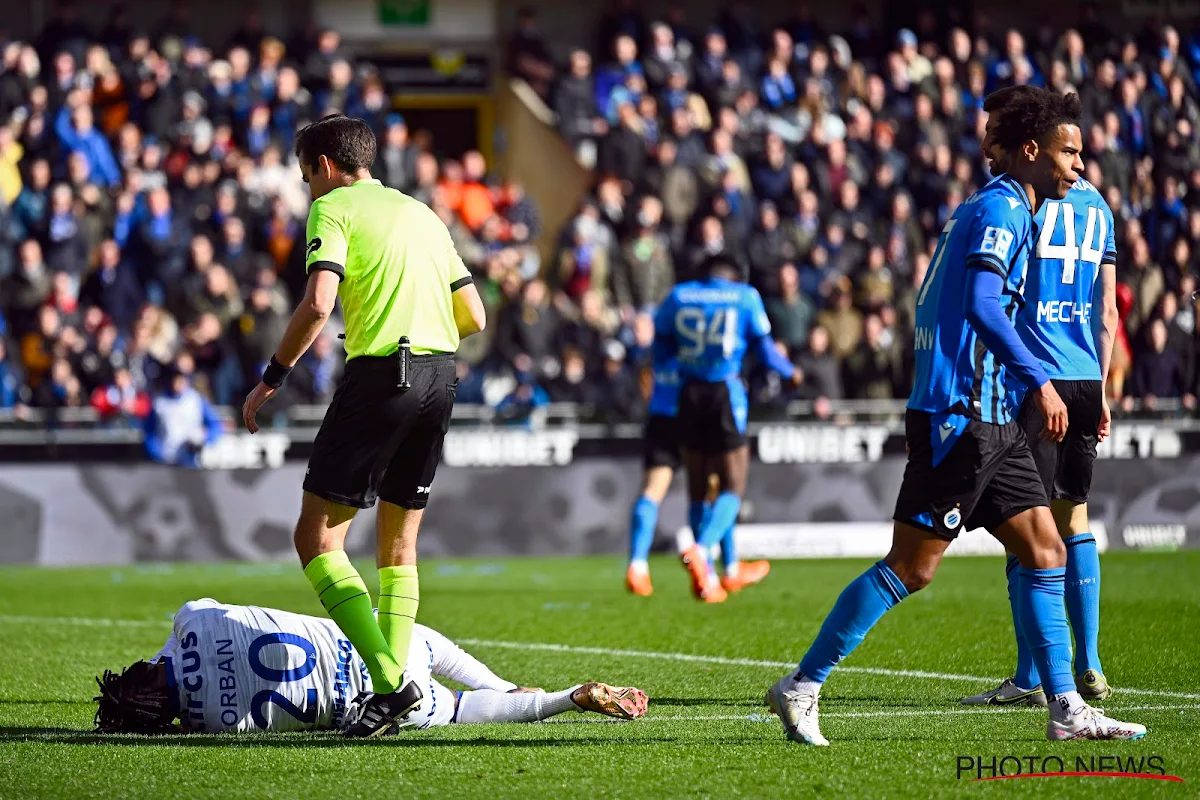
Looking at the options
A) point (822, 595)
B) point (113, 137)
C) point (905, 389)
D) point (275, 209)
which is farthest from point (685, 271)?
point (822, 595)

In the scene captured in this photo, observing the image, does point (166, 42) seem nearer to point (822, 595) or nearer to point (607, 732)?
point (822, 595)

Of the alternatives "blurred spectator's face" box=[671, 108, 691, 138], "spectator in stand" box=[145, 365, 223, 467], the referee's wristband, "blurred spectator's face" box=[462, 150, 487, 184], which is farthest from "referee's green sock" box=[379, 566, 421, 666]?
"blurred spectator's face" box=[671, 108, 691, 138]

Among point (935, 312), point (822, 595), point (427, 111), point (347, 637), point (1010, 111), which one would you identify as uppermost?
point (427, 111)

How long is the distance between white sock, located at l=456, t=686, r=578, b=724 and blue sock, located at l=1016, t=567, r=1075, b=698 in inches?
63.7

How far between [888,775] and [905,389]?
14.0 m

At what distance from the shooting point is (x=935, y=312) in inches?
243

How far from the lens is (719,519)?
12.8 metres

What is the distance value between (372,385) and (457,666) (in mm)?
1117

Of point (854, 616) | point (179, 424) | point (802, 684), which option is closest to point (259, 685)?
point (802, 684)

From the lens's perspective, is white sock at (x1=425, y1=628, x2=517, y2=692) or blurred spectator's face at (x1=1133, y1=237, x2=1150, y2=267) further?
blurred spectator's face at (x1=1133, y1=237, x2=1150, y2=267)

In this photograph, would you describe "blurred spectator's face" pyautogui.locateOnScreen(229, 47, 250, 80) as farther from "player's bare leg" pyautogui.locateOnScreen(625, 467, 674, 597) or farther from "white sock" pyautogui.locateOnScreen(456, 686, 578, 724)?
"white sock" pyautogui.locateOnScreen(456, 686, 578, 724)

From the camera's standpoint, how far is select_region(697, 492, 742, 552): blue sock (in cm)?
1277

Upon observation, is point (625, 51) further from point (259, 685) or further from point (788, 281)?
point (259, 685)

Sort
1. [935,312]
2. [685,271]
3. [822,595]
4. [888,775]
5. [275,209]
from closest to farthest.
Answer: [888,775] → [935,312] → [822,595] → [275,209] → [685,271]
